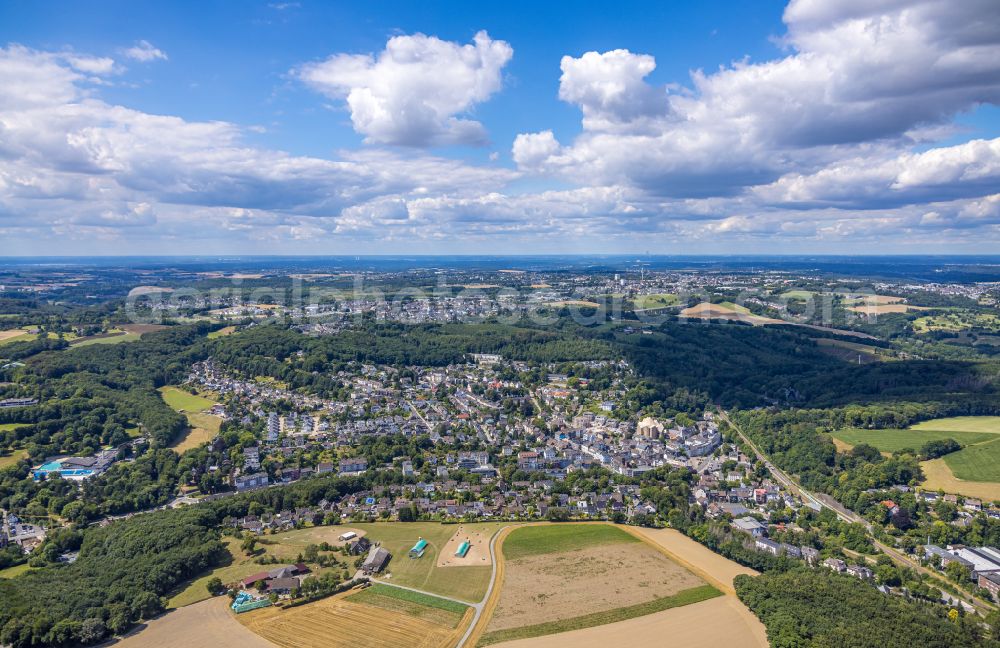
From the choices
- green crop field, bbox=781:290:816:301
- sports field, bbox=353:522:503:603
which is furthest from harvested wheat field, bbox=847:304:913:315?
sports field, bbox=353:522:503:603

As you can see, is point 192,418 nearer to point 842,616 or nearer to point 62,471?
point 62,471

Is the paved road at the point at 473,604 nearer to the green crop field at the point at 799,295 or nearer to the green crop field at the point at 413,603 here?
the green crop field at the point at 413,603

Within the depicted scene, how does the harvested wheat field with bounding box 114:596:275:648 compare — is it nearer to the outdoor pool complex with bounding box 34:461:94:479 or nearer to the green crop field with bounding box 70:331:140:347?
the outdoor pool complex with bounding box 34:461:94:479

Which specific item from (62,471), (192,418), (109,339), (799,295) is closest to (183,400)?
(192,418)

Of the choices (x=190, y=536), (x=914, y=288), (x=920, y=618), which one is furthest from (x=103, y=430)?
(x=914, y=288)

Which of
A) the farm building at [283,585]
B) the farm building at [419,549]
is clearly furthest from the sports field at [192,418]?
the farm building at [419,549]
